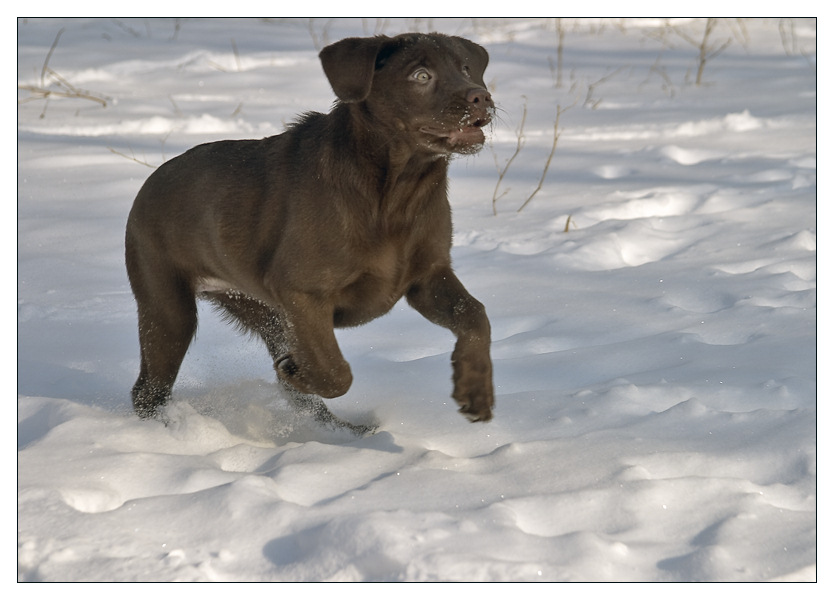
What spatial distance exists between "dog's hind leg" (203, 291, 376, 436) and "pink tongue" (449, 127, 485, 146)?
104 cm

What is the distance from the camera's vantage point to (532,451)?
115 inches

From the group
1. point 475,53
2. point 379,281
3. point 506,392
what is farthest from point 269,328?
point 475,53

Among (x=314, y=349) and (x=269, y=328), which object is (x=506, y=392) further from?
(x=269, y=328)

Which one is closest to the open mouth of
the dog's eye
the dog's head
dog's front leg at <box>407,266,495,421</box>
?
the dog's head

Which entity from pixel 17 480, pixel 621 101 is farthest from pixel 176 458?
pixel 621 101

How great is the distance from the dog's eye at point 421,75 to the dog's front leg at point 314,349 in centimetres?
78

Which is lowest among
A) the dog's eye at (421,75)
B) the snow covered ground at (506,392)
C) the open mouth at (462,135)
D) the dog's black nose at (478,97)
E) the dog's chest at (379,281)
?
the snow covered ground at (506,392)

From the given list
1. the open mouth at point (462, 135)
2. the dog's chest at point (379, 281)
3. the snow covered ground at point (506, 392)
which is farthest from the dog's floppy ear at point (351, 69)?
the snow covered ground at point (506, 392)

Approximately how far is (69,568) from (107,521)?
22 centimetres

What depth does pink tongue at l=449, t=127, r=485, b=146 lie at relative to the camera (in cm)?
295

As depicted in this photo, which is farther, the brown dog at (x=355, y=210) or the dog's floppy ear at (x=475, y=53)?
the dog's floppy ear at (x=475, y=53)

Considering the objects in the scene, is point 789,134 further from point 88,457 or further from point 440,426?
point 88,457

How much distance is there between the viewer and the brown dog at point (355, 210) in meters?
3.06

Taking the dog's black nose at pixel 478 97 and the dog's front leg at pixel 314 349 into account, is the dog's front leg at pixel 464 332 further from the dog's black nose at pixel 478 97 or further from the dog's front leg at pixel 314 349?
the dog's black nose at pixel 478 97
